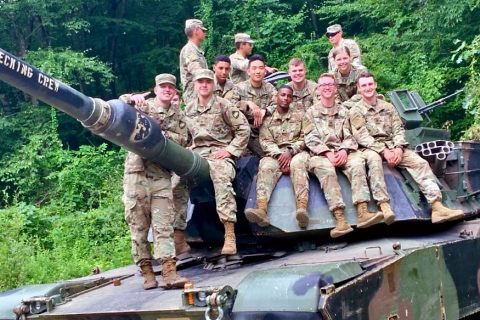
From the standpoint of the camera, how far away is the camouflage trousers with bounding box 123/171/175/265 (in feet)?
26.7

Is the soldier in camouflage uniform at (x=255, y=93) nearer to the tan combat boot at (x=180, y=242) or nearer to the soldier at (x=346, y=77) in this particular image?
the soldier at (x=346, y=77)

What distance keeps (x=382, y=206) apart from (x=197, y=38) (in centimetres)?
344

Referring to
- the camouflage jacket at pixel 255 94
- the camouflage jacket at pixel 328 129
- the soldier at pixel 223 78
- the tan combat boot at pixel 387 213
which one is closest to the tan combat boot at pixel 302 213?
the camouflage jacket at pixel 328 129

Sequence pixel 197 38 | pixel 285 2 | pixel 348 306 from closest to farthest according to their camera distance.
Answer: pixel 348 306 → pixel 197 38 → pixel 285 2

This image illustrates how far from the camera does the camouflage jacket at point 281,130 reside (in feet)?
30.4

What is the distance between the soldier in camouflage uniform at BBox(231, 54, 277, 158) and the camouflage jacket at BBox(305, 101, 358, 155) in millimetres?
649

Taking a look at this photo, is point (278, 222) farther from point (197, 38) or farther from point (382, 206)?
point (197, 38)

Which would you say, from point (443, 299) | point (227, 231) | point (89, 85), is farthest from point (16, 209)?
point (443, 299)

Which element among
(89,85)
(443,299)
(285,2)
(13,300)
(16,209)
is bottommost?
(443,299)

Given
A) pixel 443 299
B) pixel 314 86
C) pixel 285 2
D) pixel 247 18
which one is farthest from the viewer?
pixel 285 2

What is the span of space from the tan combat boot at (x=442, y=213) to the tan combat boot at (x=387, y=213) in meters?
0.45

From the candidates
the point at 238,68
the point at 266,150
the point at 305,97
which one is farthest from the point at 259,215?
the point at 238,68

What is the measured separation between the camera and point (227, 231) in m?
8.51

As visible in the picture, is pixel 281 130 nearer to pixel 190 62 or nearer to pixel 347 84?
pixel 347 84
